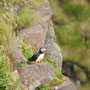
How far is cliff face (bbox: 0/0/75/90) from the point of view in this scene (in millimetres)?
8887

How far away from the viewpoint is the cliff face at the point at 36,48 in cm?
889

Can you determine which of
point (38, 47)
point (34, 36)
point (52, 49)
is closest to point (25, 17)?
point (34, 36)

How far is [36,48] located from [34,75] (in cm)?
338

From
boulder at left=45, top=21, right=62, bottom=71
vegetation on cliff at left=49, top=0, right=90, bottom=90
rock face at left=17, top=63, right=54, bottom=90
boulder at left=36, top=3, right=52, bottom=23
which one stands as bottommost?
vegetation on cliff at left=49, top=0, right=90, bottom=90

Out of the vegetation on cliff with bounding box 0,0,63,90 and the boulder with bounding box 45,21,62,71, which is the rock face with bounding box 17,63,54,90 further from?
the boulder with bounding box 45,21,62,71

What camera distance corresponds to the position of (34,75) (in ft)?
29.2

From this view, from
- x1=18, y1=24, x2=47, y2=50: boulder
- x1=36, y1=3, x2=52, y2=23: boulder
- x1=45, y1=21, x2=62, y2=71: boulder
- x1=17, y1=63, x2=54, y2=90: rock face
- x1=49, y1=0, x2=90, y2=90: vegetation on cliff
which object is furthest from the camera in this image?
x1=49, y1=0, x2=90, y2=90: vegetation on cliff

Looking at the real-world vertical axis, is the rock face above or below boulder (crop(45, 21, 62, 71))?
above

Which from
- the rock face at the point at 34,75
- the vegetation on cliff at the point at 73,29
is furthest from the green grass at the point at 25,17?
the vegetation on cliff at the point at 73,29

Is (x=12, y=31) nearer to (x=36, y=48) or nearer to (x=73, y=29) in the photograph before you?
(x=36, y=48)

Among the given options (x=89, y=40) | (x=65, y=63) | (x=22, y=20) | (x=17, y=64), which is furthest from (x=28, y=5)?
(x=89, y=40)

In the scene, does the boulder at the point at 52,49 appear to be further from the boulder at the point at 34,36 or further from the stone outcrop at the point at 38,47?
the boulder at the point at 34,36

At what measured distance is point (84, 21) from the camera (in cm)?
2736

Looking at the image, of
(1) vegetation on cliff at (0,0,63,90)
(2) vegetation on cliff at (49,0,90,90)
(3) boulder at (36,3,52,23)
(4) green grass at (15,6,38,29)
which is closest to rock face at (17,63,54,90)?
(1) vegetation on cliff at (0,0,63,90)
